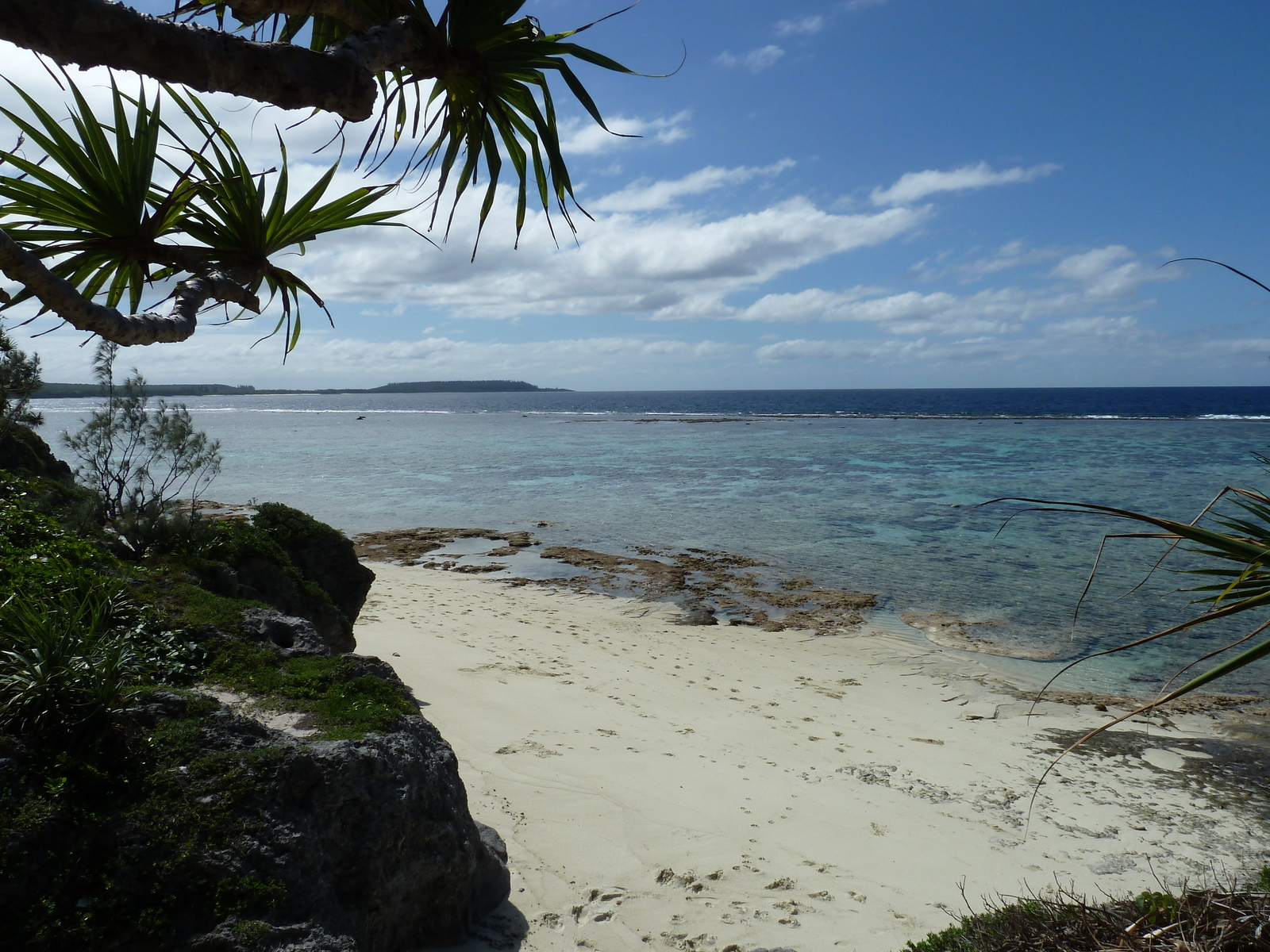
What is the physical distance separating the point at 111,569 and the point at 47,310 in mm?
2735

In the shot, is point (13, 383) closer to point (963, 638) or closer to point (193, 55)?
point (193, 55)

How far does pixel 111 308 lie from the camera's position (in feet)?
9.60

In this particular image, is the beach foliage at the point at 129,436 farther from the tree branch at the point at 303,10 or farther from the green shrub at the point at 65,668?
the tree branch at the point at 303,10

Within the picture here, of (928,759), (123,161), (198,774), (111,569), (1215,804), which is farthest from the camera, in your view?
(928,759)

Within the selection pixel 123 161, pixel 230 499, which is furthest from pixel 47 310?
pixel 230 499

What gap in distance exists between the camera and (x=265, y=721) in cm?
352

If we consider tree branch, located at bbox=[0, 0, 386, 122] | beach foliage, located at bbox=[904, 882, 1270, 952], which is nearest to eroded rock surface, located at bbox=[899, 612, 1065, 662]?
beach foliage, located at bbox=[904, 882, 1270, 952]

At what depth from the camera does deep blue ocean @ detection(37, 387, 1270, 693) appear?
1398 cm

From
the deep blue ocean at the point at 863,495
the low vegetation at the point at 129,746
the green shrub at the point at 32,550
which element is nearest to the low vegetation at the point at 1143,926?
the low vegetation at the point at 129,746

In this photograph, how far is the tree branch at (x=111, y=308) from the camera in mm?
2617

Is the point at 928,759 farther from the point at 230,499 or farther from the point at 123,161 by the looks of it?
the point at 230,499

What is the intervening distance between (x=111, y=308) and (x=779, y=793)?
5.43 metres

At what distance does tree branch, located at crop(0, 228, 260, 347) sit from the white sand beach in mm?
3173

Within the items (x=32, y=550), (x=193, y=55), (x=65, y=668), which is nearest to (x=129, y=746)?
(x=65, y=668)
